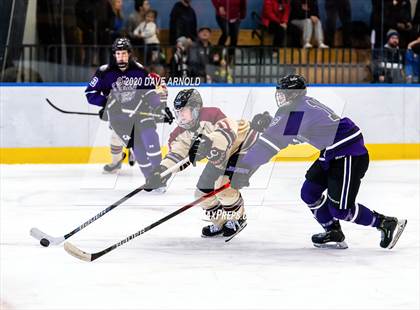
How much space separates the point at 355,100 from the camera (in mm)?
8492

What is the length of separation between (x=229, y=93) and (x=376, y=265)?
4.14 meters

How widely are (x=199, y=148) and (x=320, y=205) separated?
608mm

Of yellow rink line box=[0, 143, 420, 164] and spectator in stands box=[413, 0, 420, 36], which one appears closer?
yellow rink line box=[0, 143, 420, 164]

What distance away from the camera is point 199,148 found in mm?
4844

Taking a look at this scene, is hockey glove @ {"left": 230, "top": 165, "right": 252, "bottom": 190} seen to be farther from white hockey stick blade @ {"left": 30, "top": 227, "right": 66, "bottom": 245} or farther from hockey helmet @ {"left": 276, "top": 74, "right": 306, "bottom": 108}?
white hockey stick blade @ {"left": 30, "top": 227, "right": 66, "bottom": 245}

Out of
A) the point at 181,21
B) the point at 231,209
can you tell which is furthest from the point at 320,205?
the point at 181,21

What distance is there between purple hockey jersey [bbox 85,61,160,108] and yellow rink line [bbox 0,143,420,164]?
1.30m

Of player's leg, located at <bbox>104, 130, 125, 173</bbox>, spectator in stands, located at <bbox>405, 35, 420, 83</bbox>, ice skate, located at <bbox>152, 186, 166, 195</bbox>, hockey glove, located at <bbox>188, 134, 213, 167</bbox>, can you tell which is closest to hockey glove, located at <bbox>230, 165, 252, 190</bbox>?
hockey glove, located at <bbox>188, 134, 213, 167</bbox>

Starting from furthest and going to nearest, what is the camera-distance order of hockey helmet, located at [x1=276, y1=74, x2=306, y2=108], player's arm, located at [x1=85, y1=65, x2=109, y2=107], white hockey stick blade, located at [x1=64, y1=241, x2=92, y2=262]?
player's arm, located at [x1=85, y1=65, x2=109, y2=107] → hockey helmet, located at [x1=276, y1=74, x2=306, y2=108] → white hockey stick blade, located at [x1=64, y1=241, x2=92, y2=262]

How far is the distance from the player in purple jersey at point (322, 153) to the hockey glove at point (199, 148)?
23 centimetres

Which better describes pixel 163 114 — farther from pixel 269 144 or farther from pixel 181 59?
pixel 269 144

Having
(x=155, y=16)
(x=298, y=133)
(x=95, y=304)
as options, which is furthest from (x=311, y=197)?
(x=155, y=16)

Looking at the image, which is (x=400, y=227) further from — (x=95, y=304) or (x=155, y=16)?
(x=155, y=16)

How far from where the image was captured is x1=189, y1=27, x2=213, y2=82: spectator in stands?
870 centimetres
